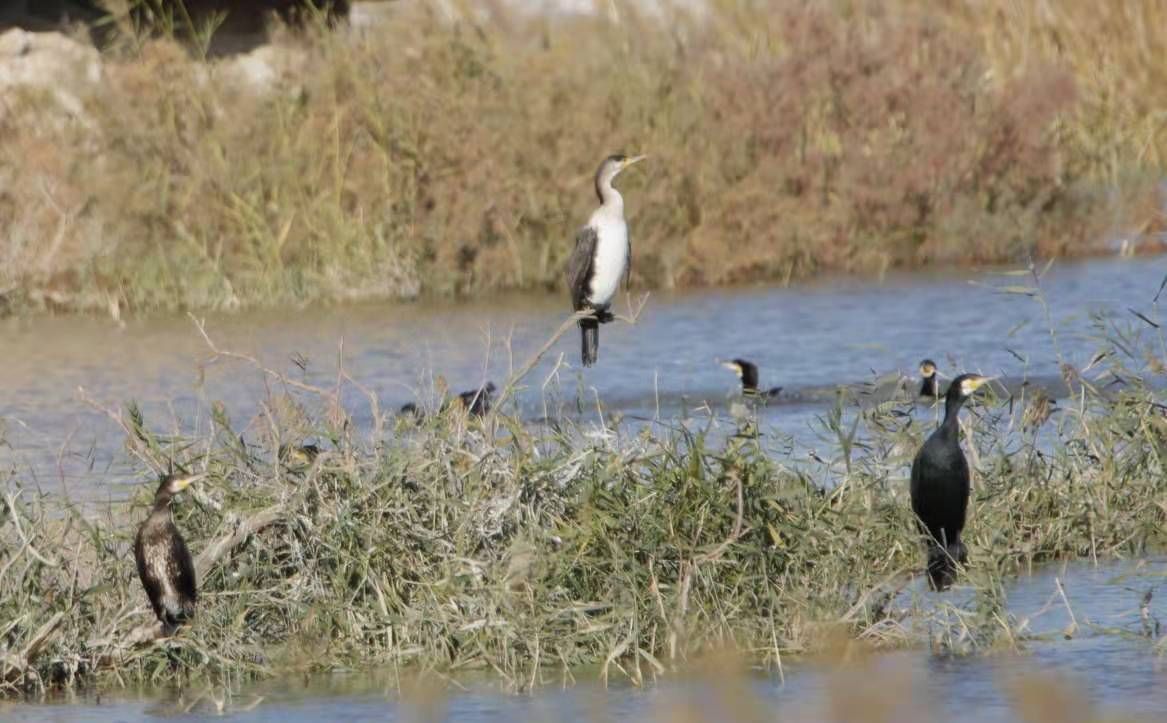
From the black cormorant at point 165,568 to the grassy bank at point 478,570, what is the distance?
0.12 metres

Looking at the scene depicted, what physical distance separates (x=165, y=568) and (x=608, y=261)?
5845 mm

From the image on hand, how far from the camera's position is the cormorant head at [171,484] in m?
8.31

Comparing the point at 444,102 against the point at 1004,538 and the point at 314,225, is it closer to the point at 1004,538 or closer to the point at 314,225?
the point at 314,225

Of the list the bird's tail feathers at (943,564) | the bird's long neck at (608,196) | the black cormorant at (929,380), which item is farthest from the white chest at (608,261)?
the bird's tail feathers at (943,564)

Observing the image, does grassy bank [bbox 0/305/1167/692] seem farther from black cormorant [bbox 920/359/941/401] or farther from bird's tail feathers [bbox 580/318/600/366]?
bird's tail feathers [bbox 580/318/600/366]

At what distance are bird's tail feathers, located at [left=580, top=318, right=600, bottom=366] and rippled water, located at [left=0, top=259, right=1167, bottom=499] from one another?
1.22m

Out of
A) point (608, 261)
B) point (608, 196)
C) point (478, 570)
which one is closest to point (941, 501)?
point (478, 570)

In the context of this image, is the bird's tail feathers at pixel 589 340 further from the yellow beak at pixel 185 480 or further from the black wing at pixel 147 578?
the black wing at pixel 147 578

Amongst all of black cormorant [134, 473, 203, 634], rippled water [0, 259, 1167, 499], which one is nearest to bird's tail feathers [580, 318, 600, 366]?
rippled water [0, 259, 1167, 499]

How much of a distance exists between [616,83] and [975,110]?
3544 millimetres

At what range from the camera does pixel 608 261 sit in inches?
535

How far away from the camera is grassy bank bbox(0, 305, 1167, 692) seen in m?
8.32

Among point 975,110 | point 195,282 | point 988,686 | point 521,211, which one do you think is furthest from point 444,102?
point 988,686

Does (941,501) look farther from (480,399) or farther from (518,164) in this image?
(518,164)
